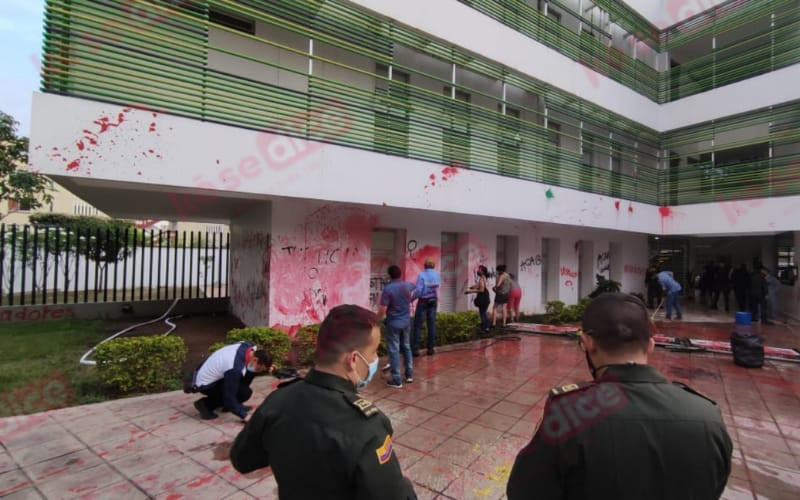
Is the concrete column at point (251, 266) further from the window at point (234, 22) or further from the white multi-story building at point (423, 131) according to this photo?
the window at point (234, 22)

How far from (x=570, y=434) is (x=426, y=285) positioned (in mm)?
5285

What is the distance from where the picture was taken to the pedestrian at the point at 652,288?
1433 centimetres

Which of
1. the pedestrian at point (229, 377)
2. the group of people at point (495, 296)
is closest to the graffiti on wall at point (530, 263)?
the group of people at point (495, 296)

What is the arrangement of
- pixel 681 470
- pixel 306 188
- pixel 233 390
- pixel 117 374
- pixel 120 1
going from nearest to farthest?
pixel 681 470 → pixel 233 390 → pixel 117 374 → pixel 120 1 → pixel 306 188

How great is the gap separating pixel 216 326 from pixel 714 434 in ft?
32.1

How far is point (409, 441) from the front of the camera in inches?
148

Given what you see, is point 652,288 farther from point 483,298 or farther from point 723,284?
point 483,298

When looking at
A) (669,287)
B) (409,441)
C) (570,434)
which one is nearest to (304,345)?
(409,441)

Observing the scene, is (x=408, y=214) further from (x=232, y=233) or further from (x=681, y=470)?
(x=681, y=470)

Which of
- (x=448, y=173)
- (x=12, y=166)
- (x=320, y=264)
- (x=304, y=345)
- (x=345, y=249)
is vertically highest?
(x=12, y=166)

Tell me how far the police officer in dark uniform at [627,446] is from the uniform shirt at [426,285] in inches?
203

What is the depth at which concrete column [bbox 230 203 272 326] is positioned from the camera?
7422 mm

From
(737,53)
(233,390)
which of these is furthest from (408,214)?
(737,53)

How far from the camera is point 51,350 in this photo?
6.54 meters
